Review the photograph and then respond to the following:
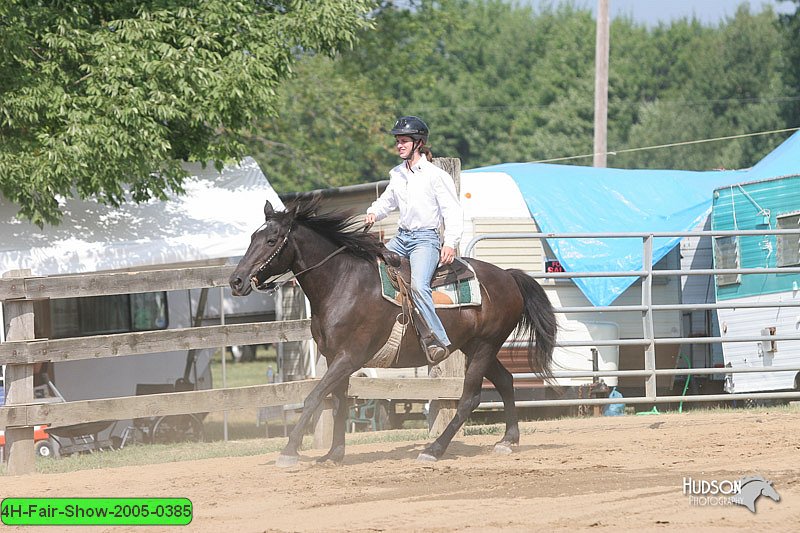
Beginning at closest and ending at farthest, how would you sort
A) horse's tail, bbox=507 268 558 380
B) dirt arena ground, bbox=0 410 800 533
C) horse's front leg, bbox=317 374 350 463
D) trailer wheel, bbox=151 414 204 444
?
dirt arena ground, bbox=0 410 800 533, horse's front leg, bbox=317 374 350 463, horse's tail, bbox=507 268 558 380, trailer wheel, bbox=151 414 204 444

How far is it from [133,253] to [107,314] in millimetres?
2192

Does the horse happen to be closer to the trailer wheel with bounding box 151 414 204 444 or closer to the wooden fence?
the wooden fence

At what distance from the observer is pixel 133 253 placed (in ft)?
44.3

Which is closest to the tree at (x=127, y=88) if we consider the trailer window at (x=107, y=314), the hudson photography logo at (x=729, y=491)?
the trailer window at (x=107, y=314)

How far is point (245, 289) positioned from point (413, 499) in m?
2.09

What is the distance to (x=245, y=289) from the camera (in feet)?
25.3

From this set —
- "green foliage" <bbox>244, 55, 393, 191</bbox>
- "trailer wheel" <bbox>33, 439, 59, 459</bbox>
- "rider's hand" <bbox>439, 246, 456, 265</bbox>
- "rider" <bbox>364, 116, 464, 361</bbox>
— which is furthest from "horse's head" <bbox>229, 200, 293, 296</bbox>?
"green foliage" <bbox>244, 55, 393, 191</bbox>

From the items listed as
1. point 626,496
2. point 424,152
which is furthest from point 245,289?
point 626,496

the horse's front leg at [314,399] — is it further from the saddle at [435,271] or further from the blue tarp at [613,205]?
the blue tarp at [613,205]

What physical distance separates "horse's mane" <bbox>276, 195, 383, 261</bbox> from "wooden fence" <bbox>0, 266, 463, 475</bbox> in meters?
1.33

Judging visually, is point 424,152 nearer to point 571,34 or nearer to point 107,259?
point 107,259

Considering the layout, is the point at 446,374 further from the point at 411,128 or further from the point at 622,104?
the point at 622,104

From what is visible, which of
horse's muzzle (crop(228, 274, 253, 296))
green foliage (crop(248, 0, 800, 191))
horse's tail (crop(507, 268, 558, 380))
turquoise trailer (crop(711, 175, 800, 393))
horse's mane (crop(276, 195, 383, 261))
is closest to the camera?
horse's muzzle (crop(228, 274, 253, 296))

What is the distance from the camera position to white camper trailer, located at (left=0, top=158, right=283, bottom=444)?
13359mm
